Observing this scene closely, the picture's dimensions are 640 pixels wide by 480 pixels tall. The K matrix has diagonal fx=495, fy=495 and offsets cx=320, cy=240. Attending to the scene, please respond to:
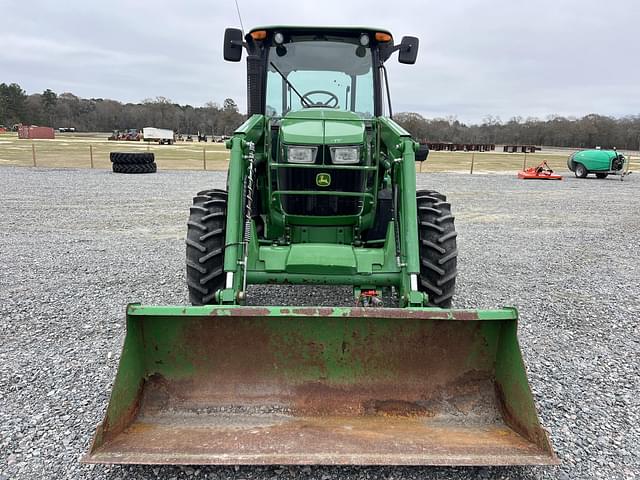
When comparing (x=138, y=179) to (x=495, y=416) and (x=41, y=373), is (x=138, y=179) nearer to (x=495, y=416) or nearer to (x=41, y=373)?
(x=41, y=373)

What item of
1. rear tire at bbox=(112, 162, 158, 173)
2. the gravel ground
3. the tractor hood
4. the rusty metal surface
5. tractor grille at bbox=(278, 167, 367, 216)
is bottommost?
the gravel ground

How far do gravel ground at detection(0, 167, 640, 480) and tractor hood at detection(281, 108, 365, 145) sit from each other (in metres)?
1.82

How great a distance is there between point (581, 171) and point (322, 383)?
2693cm

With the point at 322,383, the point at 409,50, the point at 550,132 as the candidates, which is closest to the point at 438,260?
the point at 322,383

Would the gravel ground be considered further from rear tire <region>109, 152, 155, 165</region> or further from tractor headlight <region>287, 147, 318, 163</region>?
rear tire <region>109, 152, 155, 165</region>

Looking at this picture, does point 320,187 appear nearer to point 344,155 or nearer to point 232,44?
point 344,155

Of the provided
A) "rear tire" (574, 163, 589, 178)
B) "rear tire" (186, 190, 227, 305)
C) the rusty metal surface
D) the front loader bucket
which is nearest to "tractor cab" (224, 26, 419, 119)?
"rear tire" (186, 190, 227, 305)

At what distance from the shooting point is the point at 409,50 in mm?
4859

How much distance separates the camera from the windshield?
4957 millimetres

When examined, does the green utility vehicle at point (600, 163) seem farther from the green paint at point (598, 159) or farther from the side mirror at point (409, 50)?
the side mirror at point (409, 50)

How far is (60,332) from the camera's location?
4.45 m

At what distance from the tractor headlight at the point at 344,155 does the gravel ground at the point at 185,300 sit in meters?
1.65

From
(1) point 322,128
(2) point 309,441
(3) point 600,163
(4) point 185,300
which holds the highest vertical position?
(1) point 322,128

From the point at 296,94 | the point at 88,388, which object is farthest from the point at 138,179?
the point at 88,388
